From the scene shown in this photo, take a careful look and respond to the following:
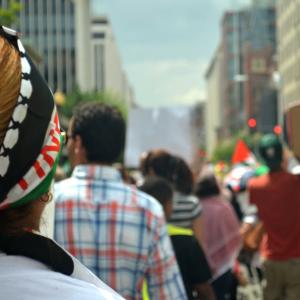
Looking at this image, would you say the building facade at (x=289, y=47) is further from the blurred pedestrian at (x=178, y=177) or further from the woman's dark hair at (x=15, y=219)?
the woman's dark hair at (x=15, y=219)

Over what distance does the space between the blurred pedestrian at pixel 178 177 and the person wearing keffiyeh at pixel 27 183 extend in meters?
3.72

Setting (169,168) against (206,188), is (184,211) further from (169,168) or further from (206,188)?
(206,188)

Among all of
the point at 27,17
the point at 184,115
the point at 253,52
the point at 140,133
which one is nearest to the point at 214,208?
the point at 184,115

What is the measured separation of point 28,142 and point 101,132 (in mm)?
2057

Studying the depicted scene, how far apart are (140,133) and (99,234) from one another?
20.0 feet

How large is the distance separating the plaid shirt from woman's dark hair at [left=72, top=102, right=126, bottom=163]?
0.17 m

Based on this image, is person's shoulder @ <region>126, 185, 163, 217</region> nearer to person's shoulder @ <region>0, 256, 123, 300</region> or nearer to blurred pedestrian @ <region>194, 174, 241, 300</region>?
person's shoulder @ <region>0, 256, 123, 300</region>

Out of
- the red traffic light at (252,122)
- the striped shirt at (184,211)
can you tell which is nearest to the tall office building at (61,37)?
the red traffic light at (252,122)

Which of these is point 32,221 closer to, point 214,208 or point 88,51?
point 214,208

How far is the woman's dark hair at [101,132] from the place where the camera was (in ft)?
10.8

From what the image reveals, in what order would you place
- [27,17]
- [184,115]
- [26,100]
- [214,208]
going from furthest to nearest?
[27,17], [184,115], [214,208], [26,100]

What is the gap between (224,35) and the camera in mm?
167500

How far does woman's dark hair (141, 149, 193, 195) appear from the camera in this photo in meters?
5.18

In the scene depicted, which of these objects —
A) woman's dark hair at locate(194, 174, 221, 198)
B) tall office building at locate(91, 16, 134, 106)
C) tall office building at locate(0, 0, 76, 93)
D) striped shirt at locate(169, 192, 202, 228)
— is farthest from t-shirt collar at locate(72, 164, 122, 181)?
tall office building at locate(91, 16, 134, 106)
